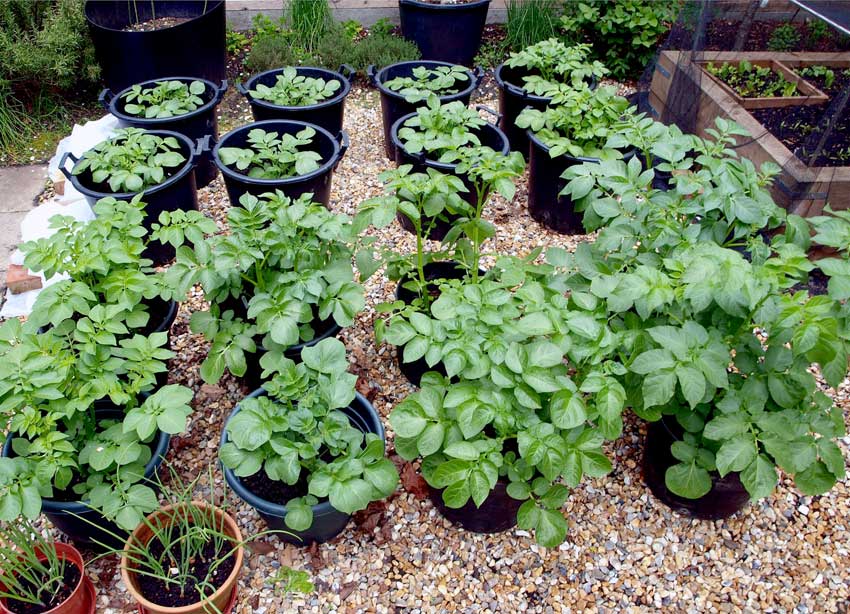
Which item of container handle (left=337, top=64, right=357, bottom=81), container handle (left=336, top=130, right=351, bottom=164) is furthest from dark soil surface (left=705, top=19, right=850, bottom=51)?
container handle (left=336, top=130, right=351, bottom=164)

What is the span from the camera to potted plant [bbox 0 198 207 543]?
180 centimetres

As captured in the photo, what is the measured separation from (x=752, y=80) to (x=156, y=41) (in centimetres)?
365

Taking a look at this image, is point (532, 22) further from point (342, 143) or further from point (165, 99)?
point (165, 99)

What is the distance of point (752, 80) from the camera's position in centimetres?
378

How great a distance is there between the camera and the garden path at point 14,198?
10.9 feet

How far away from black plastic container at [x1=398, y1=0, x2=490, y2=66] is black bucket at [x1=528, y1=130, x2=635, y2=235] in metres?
1.84

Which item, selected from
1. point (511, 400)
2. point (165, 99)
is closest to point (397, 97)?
point (165, 99)

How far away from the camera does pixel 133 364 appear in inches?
78.9

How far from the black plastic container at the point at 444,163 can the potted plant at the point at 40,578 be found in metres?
2.12

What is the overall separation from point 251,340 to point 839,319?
1.82 metres

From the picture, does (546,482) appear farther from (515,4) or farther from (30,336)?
(515,4)

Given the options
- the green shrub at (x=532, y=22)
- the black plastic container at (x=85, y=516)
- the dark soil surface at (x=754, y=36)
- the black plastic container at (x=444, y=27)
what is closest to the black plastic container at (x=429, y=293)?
the black plastic container at (x=85, y=516)

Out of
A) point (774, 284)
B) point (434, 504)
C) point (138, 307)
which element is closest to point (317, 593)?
point (434, 504)

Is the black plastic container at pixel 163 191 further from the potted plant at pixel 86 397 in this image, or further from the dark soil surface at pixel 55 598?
the dark soil surface at pixel 55 598
